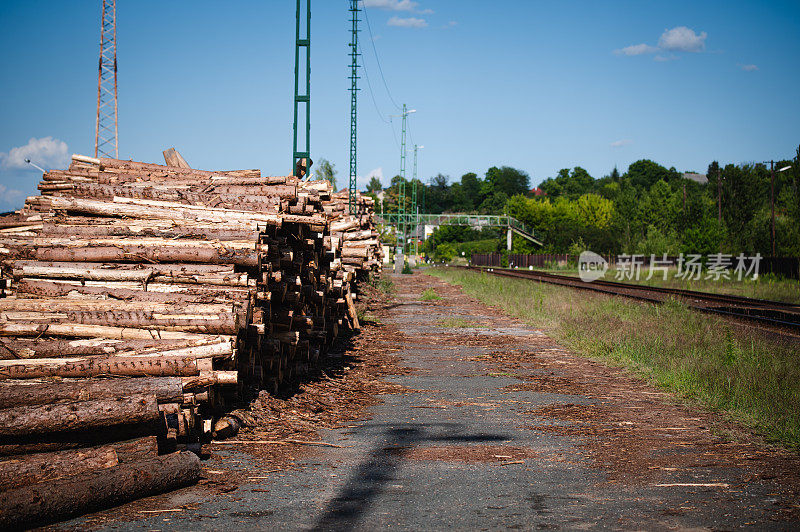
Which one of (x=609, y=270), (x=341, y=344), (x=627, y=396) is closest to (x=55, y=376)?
(x=627, y=396)

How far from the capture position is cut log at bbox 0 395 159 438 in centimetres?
497

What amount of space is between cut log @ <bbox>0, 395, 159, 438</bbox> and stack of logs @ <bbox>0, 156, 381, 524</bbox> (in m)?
0.01

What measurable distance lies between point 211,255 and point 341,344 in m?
6.71

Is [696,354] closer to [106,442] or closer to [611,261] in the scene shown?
[106,442]

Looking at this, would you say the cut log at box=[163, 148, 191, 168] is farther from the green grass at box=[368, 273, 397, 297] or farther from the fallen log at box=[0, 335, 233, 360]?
the green grass at box=[368, 273, 397, 297]

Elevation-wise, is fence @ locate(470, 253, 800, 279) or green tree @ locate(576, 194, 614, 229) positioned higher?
green tree @ locate(576, 194, 614, 229)

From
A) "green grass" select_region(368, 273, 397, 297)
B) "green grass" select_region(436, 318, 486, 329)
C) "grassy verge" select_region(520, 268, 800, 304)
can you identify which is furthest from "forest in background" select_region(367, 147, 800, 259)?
"green grass" select_region(436, 318, 486, 329)

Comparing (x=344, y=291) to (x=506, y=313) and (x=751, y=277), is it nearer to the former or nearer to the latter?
(x=506, y=313)

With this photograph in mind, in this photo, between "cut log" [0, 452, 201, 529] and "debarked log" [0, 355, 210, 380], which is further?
"debarked log" [0, 355, 210, 380]

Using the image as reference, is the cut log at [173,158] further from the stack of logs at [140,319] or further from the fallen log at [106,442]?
the fallen log at [106,442]

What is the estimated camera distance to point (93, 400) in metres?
5.32

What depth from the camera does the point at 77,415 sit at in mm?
5129

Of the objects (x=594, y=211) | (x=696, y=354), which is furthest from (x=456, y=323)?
(x=594, y=211)

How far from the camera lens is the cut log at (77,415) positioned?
4969 mm
